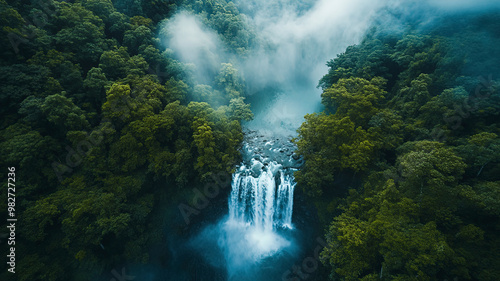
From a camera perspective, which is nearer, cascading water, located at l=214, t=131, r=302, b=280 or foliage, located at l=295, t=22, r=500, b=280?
foliage, located at l=295, t=22, r=500, b=280

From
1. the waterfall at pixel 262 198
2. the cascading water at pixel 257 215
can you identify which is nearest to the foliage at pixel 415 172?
the waterfall at pixel 262 198

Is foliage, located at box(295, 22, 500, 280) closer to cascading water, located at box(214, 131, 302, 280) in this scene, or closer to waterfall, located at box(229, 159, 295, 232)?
waterfall, located at box(229, 159, 295, 232)

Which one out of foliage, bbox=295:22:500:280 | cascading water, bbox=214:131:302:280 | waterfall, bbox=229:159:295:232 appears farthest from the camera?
waterfall, bbox=229:159:295:232

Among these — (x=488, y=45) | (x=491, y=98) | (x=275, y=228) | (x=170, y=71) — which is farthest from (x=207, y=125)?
(x=488, y=45)

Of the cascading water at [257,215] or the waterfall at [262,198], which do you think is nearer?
the cascading water at [257,215]

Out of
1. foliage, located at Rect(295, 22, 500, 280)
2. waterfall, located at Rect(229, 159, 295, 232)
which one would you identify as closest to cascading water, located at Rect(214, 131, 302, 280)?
waterfall, located at Rect(229, 159, 295, 232)

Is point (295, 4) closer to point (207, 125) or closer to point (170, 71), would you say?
point (170, 71)

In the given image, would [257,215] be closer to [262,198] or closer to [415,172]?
[262,198]

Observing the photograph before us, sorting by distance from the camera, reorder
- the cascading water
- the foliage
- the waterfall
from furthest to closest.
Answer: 1. the waterfall
2. the cascading water
3. the foliage

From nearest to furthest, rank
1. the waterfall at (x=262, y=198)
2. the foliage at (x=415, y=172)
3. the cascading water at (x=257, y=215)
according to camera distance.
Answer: the foliage at (x=415, y=172)
the cascading water at (x=257, y=215)
the waterfall at (x=262, y=198)

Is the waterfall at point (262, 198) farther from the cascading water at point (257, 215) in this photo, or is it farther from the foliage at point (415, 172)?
the foliage at point (415, 172)

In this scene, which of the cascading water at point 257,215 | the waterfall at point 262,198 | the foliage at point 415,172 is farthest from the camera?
the waterfall at point 262,198
